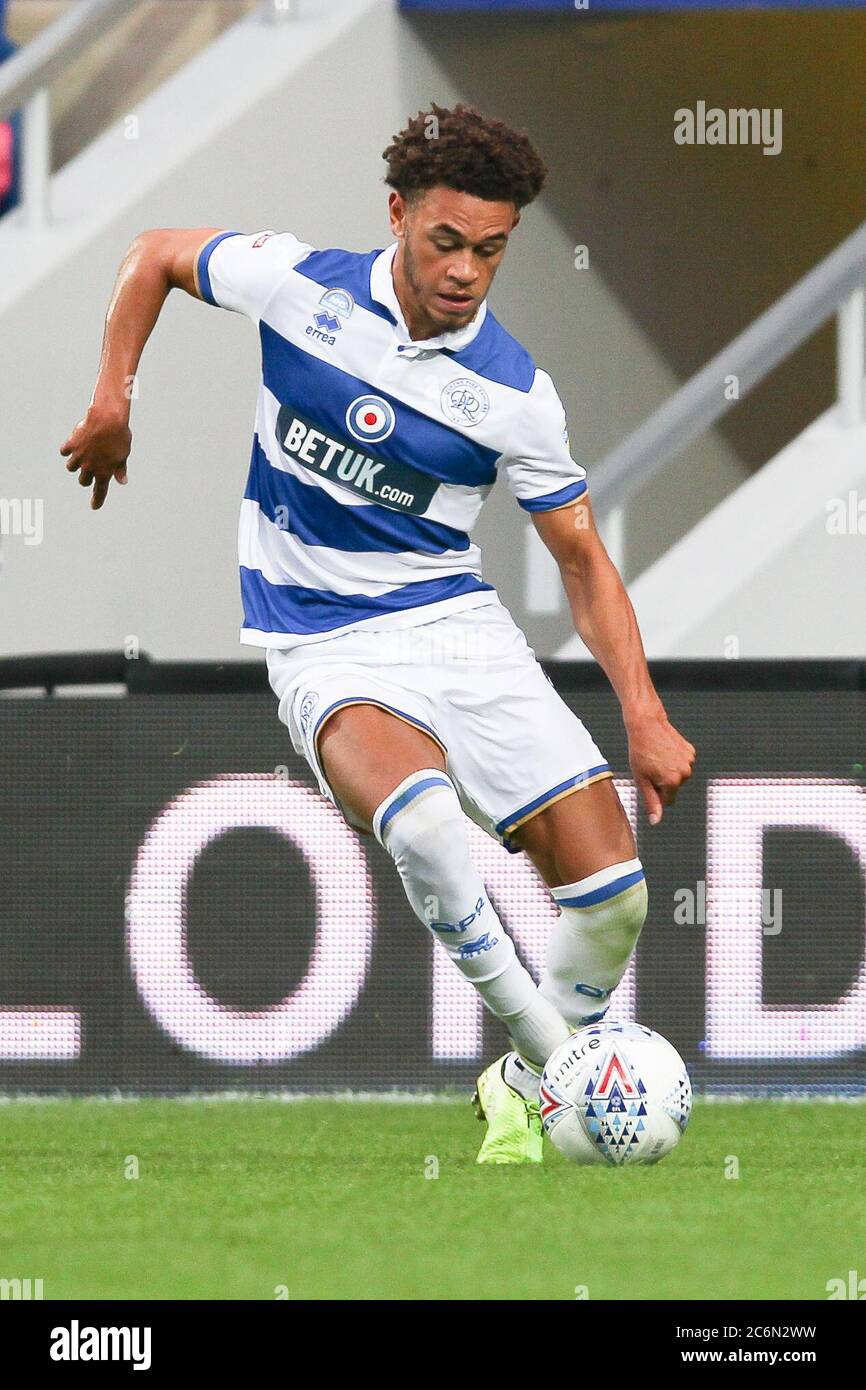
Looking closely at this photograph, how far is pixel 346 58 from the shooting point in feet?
31.7

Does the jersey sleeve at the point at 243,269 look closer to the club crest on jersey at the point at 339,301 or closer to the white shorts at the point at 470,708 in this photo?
the club crest on jersey at the point at 339,301

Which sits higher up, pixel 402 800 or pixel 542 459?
pixel 542 459

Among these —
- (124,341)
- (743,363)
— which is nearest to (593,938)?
(124,341)

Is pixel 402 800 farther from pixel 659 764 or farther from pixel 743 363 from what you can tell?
pixel 743 363

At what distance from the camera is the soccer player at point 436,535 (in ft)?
17.0

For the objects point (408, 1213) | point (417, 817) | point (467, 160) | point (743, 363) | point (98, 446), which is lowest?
point (408, 1213)

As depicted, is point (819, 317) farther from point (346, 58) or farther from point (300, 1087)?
point (300, 1087)

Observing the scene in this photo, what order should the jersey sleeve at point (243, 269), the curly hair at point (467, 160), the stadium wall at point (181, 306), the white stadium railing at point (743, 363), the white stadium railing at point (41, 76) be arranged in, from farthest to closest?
the stadium wall at point (181, 306) < the white stadium railing at point (41, 76) < the white stadium railing at point (743, 363) < the jersey sleeve at point (243, 269) < the curly hair at point (467, 160)

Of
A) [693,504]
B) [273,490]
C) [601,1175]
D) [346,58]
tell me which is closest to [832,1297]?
[601,1175]

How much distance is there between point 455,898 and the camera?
201 inches

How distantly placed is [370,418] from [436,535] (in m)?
0.30

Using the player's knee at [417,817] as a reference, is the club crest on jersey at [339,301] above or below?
above

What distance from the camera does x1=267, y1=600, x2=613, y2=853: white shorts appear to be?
530cm

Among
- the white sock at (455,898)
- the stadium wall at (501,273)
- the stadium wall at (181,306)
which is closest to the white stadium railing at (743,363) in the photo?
the stadium wall at (501,273)
